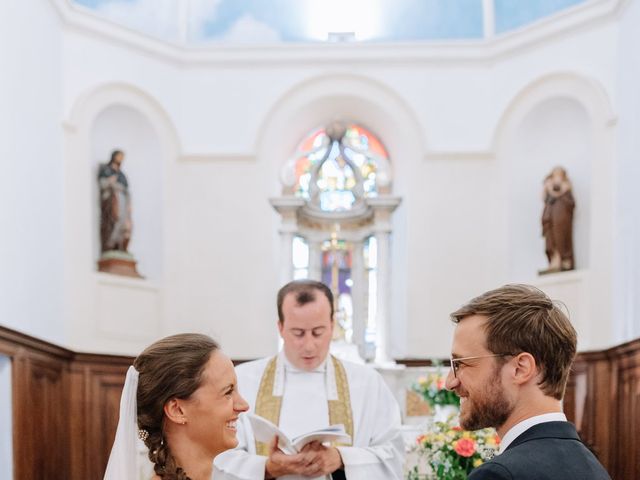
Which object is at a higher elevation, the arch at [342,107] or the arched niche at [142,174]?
the arch at [342,107]

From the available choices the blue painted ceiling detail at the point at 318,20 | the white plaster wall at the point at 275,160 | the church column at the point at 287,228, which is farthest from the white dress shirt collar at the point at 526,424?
the blue painted ceiling detail at the point at 318,20

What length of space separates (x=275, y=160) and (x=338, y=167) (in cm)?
88

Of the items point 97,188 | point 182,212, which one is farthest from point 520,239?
point 97,188

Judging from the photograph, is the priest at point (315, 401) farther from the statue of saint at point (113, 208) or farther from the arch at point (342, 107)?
the arch at point (342, 107)

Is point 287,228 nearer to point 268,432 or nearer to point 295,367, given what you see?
point 295,367

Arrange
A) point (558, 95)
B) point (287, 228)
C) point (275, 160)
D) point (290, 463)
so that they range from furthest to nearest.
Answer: point (275, 160)
point (287, 228)
point (558, 95)
point (290, 463)

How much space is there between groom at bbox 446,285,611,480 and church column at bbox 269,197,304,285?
28.3 ft

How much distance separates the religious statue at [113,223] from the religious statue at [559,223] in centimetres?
499

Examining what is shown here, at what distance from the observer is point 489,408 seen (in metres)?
2.60

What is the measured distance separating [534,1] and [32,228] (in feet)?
22.0

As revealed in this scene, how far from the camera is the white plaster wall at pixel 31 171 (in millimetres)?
8961

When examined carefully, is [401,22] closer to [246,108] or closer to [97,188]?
[246,108]

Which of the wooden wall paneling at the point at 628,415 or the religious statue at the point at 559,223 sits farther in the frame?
the religious statue at the point at 559,223

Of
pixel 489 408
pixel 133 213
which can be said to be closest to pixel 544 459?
pixel 489 408
